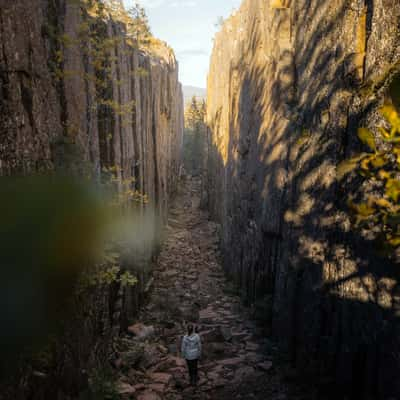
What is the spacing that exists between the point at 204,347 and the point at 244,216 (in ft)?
15.3

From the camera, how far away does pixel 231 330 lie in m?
9.29

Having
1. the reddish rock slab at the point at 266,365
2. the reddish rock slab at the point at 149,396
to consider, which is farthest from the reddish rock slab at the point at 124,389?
the reddish rock slab at the point at 266,365

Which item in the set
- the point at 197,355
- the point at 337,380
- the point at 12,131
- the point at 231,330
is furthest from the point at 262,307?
the point at 12,131

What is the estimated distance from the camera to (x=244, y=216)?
11664mm

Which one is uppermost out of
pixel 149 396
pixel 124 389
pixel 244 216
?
pixel 244 216

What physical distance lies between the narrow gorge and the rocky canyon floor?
5cm

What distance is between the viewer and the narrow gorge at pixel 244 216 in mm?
3697

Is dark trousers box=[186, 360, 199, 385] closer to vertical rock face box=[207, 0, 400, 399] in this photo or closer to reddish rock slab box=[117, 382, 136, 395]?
reddish rock slab box=[117, 382, 136, 395]

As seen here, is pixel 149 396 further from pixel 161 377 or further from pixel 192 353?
pixel 192 353

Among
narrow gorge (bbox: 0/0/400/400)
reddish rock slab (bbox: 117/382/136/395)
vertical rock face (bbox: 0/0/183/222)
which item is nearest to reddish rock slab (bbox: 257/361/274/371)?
narrow gorge (bbox: 0/0/400/400)

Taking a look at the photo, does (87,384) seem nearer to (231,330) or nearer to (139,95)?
(231,330)

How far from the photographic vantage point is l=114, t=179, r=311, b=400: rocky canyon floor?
649 cm

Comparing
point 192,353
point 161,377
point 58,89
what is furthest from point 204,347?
point 58,89

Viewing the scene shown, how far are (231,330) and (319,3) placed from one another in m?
7.71
